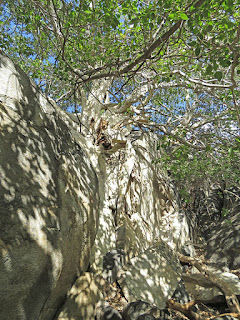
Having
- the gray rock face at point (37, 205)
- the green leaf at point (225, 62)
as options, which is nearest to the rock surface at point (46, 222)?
the gray rock face at point (37, 205)

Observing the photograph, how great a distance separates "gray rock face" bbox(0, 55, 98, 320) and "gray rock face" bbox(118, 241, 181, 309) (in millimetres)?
2005

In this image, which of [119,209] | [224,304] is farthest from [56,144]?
[224,304]

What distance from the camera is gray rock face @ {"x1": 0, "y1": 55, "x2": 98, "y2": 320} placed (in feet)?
9.73

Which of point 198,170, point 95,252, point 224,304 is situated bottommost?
point 224,304

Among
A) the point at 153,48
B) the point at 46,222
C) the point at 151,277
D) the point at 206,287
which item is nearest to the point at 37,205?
the point at 46,222

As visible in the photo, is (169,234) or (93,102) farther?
(169,234)

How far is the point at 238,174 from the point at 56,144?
8175 mm

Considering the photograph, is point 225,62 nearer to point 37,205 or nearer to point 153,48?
point 153,48

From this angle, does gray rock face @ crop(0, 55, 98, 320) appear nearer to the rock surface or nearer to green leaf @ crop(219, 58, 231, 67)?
the rock surface

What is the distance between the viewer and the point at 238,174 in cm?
952

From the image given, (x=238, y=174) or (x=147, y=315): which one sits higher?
(x=238, y=174)

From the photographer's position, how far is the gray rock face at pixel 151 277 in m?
5.77

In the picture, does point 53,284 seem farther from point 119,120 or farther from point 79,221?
point 119,120

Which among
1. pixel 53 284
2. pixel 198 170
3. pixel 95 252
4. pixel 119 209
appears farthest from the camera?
pixel 198 170
